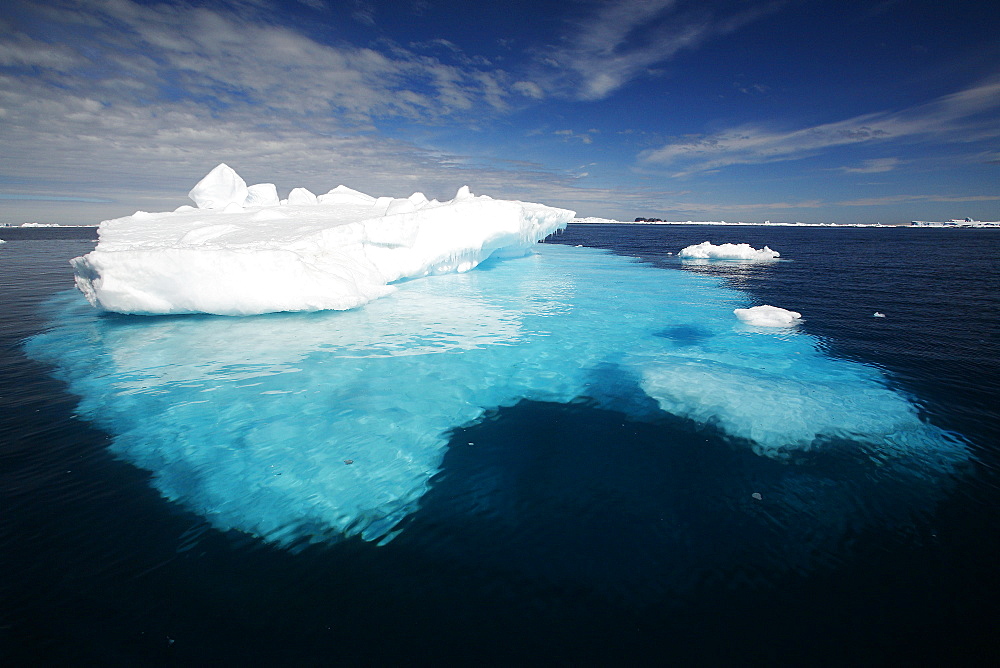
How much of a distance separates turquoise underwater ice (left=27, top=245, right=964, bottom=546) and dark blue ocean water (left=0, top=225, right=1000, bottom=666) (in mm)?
460

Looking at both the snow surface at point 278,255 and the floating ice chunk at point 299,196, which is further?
the floating ice chunk at point 299,196

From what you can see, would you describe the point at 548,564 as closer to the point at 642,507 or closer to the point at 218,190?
the point at 642,507

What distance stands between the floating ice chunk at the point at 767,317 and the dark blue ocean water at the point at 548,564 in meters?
7.39

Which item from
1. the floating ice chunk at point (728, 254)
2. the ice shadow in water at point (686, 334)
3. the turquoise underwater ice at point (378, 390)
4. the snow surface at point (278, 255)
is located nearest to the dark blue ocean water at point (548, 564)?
the turquoise underwater ice at point (378, 390)

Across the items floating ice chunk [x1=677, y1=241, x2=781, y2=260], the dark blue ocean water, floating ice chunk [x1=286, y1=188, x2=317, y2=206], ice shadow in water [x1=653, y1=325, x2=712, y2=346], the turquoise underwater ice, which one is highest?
floating ice chunk [x1=286, y1=188, x2=317, y2=206]

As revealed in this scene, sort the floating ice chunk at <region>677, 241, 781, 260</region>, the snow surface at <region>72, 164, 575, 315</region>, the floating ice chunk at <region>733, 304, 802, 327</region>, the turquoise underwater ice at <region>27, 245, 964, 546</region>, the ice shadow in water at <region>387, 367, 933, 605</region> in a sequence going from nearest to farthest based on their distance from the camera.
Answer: the ice shadow in water at <region>387, 367, 933, 605</region>, the turquoise underwater ice at <region>27, 245, 964, 546</region>, the snow surface at <region>72, 164, 575, 315</region>, the floating ice chunk at <region>733, 304, 802, 327</region>, the floating ice chunk at <region>677, 241, 781, 260</region>

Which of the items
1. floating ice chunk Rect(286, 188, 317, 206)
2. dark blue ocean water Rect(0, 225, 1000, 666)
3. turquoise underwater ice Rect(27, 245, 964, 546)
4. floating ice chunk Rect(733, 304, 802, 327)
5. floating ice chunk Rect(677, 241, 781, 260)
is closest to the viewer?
dark blue ocean water Rect(0, 225, 1000, 666)

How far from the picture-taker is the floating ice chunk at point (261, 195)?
30.5m

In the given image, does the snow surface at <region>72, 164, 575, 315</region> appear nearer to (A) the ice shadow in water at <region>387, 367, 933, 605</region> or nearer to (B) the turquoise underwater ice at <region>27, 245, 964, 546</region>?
(B) the turquoise underwater ice at <region>27, 245, 964, 546</region>

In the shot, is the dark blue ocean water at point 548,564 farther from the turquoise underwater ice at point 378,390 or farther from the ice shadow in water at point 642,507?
the turquoise underwater ice at point 378,390

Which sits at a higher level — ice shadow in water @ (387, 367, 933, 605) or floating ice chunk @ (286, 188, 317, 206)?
floating ice chunk @ (286, 188, 317, 206)

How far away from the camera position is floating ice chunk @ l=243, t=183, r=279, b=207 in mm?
30484

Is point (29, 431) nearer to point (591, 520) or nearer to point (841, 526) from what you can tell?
point (591, 520)

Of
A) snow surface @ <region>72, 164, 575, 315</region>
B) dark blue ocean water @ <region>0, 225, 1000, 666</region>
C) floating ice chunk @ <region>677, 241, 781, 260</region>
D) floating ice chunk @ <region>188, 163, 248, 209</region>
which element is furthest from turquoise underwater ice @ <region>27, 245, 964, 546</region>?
floating ice chunk @ <region>677, 241, 781, 260</region>
